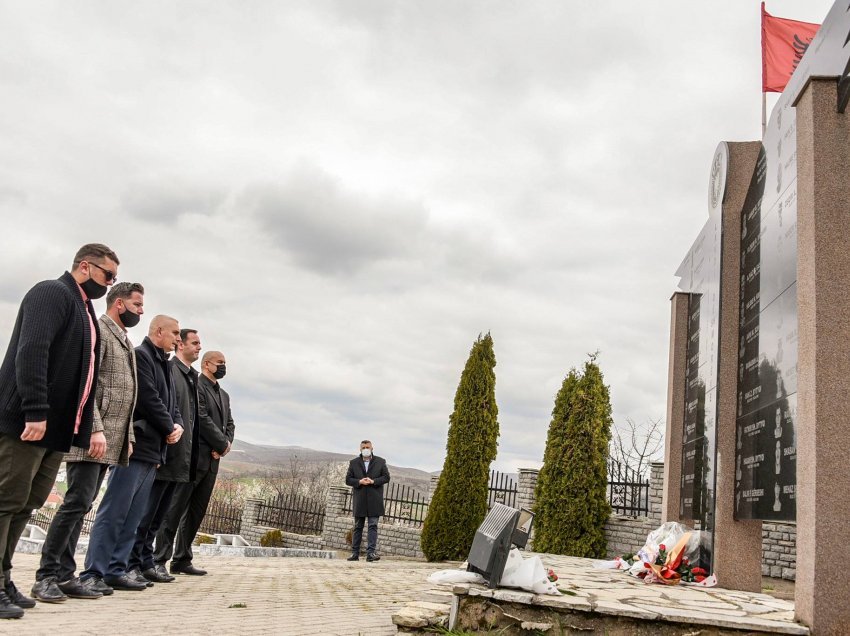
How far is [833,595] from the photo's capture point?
11.9 ft

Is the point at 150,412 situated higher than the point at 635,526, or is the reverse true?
the point at 150,412

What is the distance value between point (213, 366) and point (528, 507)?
804cm

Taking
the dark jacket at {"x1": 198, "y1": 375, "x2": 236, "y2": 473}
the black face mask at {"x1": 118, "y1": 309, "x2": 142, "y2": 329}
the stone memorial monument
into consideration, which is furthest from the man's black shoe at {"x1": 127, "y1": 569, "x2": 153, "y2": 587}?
the stone memorial monument

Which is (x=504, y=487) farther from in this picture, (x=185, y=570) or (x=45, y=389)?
(x=45, y=389)

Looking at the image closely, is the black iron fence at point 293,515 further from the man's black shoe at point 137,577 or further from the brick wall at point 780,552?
the man's black shoe at point 137,577

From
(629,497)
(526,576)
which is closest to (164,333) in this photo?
(526,576)

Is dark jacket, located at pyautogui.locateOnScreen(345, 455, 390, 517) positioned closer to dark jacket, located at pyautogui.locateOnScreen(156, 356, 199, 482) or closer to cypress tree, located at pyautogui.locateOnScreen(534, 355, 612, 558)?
cypress tree, located at pyautogui.locateOnScreen(534, 355, 612, 558)

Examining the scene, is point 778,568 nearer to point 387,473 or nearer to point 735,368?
point 735,368

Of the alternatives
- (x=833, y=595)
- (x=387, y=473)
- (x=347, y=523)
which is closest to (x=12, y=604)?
(x=833, y=595)

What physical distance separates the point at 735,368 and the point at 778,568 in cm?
563

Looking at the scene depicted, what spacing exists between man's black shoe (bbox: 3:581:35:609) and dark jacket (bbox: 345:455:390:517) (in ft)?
27.4

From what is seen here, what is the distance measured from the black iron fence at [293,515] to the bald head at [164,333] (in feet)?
43.3

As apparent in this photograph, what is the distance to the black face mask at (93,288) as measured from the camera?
396 centimetres

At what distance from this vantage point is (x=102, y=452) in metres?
3.96
